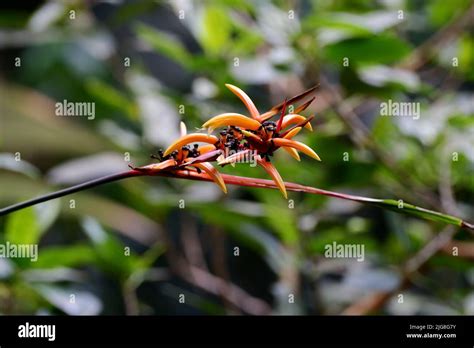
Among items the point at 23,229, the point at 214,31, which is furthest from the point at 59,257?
the point at 214,31

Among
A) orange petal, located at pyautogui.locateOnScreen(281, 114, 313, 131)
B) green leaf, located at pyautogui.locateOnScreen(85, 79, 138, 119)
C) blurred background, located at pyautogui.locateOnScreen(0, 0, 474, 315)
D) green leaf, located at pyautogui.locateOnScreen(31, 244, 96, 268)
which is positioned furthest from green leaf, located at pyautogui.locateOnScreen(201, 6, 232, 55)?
orange petal, located at pyautogui.locateOnScreen(281, 114, 313, 131)

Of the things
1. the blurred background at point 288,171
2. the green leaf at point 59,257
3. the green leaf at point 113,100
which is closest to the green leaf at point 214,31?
the blurred background at point 288,171

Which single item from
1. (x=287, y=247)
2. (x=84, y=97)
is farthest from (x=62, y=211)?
(x=287, y=247)

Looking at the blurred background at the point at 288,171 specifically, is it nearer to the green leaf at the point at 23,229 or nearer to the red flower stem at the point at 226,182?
the green leaf at the point at 23,229

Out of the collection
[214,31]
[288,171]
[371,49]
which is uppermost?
[214,31]

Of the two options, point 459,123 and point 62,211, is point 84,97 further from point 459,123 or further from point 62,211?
point 459,123

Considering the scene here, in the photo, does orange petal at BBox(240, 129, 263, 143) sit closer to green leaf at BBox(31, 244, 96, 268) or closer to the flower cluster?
the flower cluster

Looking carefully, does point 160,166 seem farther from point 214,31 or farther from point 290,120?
point 214,31
